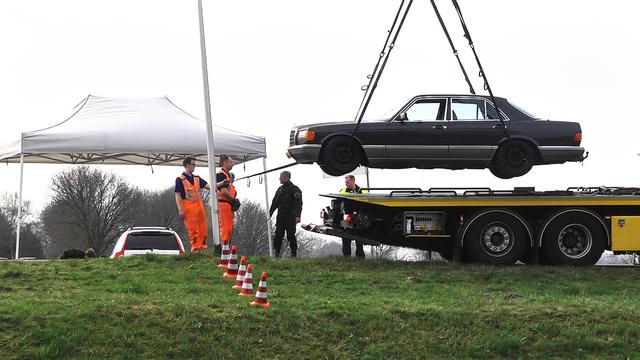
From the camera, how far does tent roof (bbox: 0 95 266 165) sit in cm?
1800

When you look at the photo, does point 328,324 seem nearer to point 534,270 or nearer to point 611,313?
point 611,313

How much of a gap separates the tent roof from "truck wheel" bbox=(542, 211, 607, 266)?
8.12 meters

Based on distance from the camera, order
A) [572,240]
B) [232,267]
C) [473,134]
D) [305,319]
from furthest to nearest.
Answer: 1. [473,134]
2. [572,240]
3. [232,267]
4. [305,319]

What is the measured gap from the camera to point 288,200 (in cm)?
1477

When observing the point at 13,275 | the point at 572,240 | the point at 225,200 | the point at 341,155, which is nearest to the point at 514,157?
the point at 572,240

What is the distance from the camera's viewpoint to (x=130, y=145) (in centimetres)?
1844

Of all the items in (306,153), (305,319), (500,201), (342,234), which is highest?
(306,153)

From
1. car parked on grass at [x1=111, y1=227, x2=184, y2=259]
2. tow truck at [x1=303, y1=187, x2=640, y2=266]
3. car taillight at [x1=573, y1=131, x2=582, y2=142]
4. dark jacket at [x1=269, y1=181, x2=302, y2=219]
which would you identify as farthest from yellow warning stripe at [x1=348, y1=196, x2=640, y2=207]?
car parked on grass at [x1=111, y1=227, x2=184, y2=259]

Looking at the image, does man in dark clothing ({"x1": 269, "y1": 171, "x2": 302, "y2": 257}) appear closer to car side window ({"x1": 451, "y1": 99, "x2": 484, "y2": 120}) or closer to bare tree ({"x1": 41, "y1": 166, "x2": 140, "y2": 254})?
car side window ({"x1": 451, "y1": 99, "x2": 484, "y2": 120})

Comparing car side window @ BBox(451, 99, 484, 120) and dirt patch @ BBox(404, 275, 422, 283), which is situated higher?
car side window @ BBox(451, 99, 484, 120)

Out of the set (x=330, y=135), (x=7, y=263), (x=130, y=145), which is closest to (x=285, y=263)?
(x=330, y=135)

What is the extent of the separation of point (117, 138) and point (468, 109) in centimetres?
805

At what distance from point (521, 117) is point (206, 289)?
241 inches

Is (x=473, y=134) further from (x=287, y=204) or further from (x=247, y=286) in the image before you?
(x=247, y=286)
